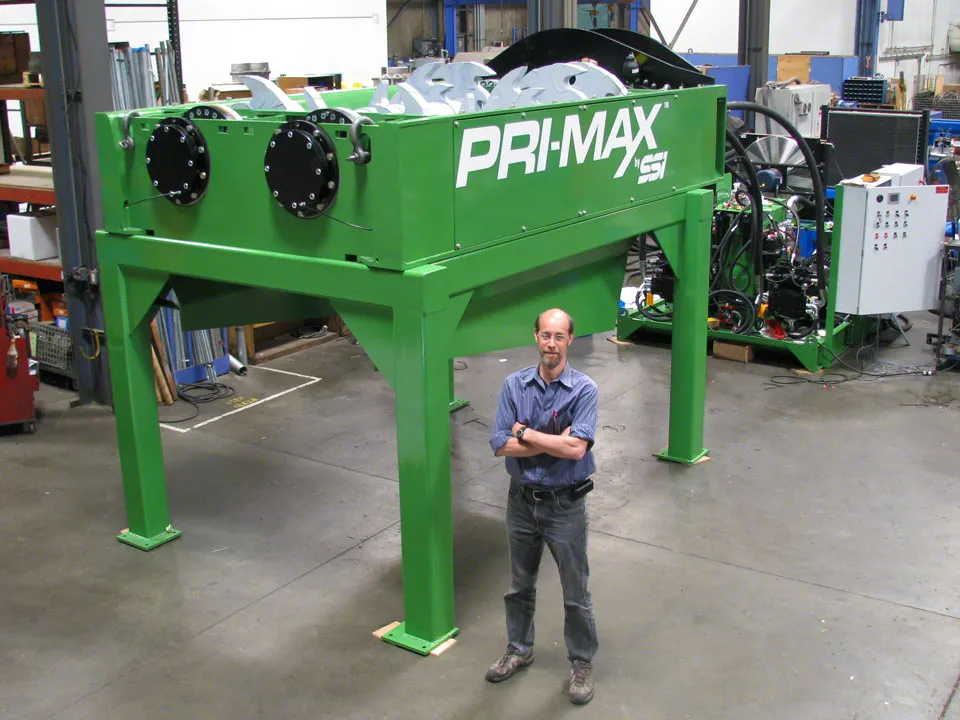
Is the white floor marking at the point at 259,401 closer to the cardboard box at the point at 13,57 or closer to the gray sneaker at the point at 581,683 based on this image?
the cardboard box at the point at 13,57

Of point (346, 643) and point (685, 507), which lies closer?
point (346, 643)

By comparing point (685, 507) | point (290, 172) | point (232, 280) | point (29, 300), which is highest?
point (290, 172)

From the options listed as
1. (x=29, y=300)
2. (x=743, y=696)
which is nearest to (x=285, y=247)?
(x=743, y=696)

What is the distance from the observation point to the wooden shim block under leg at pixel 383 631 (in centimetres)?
498

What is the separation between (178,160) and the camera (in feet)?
16.7

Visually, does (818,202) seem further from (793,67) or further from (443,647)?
(793,67)

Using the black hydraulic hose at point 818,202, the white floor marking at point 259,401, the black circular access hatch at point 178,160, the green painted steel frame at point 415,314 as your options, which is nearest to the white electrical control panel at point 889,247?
the black hydraulic hose at point 818,202

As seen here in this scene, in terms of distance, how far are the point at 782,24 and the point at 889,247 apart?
1737cm

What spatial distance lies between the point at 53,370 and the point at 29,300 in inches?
34.9

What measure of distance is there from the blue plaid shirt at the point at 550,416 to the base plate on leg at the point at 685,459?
2.96m

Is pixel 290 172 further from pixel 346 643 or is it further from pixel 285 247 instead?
pixel 346 643

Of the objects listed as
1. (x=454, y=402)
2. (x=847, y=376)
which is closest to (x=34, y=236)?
(x=454, y=402)

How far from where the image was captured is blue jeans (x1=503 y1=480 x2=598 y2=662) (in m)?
4.27

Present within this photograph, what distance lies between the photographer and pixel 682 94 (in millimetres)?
6527
